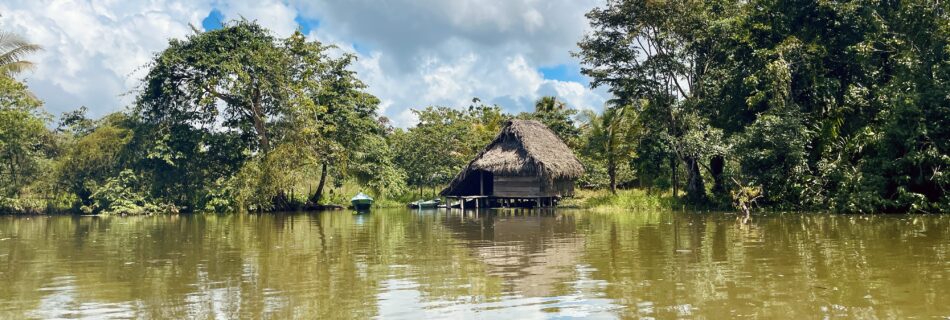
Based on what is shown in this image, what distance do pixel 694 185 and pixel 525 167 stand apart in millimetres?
7275

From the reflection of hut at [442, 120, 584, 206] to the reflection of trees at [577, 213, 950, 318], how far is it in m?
15.7

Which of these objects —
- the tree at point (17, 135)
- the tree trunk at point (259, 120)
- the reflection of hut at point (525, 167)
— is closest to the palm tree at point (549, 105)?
the reflection of hut at point (525, 167)

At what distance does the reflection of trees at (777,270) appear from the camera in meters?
6.17

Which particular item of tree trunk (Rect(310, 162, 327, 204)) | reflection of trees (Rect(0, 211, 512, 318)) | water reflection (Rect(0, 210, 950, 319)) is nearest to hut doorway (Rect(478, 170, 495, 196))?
tree trunk (Rect(310, 162, 327, 204))

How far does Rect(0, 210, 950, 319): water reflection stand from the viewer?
6.42m

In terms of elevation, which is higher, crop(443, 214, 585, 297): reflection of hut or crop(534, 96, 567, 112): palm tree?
crop(534, 96, 567, 112): palm tree

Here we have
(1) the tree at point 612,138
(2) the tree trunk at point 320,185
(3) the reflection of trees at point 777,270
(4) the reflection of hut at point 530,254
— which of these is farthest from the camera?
(2) the tree trunk at point 320,185

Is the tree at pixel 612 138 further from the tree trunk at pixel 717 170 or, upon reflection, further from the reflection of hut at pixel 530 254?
the reflection of hut at pixel 530 254

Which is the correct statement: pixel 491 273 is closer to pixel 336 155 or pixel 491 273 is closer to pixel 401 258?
pixel 401 258

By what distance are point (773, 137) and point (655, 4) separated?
22.8 ft

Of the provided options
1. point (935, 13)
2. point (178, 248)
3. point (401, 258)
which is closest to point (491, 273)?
point (401, 258)

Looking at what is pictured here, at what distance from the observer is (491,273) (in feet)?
29.3

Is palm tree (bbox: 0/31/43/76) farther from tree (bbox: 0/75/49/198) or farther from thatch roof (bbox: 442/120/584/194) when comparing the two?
thatch roof (bbox: 442/120/584/194)

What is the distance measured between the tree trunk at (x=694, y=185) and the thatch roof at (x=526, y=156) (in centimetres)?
575
